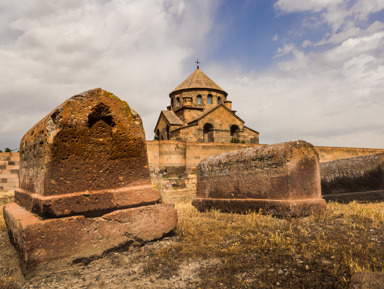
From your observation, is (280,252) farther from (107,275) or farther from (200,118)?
(200,118)

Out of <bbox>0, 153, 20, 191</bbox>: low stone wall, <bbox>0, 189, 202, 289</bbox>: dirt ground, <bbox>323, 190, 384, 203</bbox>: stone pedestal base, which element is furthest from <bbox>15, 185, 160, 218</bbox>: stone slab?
<bbox>0, 153, 20, 191</bbox>: low stone wall

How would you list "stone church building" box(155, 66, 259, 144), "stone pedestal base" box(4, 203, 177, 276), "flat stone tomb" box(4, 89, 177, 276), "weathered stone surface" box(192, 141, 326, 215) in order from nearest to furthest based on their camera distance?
"stone pedestal base" box(4, 203, 177, 276) → "flat stone tomb" box(4, 89, 177, 276) → "weathered stone surface" box(192, 141, 326, 215) → "stone church building" box(155, 66, 259, 144)

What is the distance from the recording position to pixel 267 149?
15.5ft

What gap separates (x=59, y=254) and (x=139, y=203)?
0.92 metres

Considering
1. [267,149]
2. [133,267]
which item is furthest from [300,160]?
[133,267]

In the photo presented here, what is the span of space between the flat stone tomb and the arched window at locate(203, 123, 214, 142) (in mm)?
17647

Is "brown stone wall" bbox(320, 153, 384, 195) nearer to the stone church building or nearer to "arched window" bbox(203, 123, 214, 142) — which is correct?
the stone church building

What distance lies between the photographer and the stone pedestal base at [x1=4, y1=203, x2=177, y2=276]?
2467 millimetres

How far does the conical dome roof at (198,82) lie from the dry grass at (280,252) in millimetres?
21808

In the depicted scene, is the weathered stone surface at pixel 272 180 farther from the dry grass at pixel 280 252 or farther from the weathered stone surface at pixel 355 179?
the weathered stone surface at pixel 355 179

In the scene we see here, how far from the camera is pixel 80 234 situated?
2689mm

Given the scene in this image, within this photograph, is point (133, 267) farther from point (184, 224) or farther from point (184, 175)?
point (184, 175)

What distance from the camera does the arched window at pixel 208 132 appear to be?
2093 centimetres

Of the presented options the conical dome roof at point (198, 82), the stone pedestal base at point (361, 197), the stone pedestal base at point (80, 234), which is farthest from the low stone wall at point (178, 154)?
the conical dome roof at point (198, 82)
